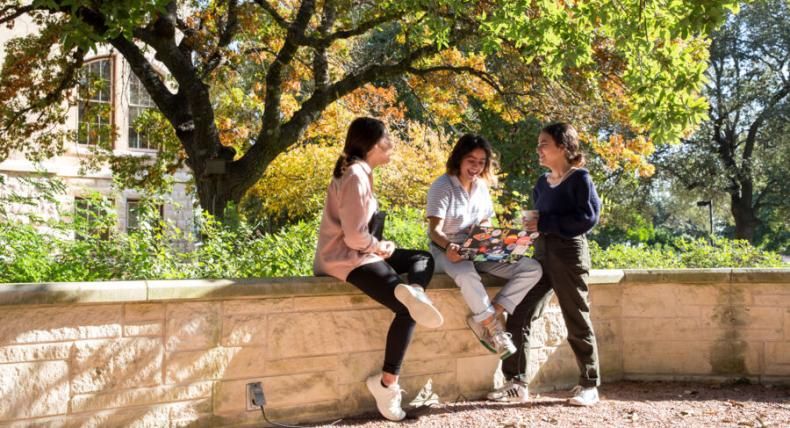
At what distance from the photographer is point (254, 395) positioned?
14.6 feet

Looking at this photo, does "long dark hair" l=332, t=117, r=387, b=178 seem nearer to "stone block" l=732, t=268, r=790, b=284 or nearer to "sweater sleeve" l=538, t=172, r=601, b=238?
"sweater sleeve" l=538, t=172, r=601, b=238

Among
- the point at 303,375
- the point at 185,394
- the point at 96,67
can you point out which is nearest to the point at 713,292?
the point at 303,375

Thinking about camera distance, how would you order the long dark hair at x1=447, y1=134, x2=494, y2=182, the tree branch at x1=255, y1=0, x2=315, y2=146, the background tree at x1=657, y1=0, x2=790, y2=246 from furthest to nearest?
the background tree at x1=657, y1=0, x2=790, y2=246 < the tree branch at x1=255, y1=0, x2=315, y2=146 < the long dark hair at x1=447, y1=134, x2=494, y2=182

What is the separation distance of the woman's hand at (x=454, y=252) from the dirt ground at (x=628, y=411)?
0.97 meters

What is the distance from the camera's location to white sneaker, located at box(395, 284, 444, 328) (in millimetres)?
4355

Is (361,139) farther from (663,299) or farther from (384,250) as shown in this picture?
(663,299)

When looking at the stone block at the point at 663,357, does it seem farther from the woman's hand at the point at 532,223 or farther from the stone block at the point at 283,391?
the stone block at the point at 283,391

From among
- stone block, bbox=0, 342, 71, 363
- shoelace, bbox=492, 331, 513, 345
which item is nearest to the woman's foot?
shoelace, bbox=492, 331, 513, 345

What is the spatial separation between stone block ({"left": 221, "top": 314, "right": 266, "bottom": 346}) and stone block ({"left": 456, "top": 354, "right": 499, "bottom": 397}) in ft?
4.87

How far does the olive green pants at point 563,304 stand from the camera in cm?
515

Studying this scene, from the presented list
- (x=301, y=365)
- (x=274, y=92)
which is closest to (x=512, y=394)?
(x=301, y=365)

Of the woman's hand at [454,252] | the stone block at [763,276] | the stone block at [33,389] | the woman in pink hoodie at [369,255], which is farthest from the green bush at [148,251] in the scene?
the stone block at [763,276]

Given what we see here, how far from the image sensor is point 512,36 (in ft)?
24.7

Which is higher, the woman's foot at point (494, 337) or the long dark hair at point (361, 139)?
the long dark hair at point (361, 139)
